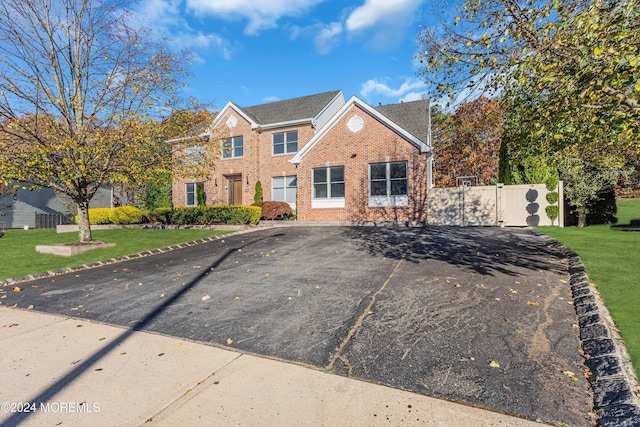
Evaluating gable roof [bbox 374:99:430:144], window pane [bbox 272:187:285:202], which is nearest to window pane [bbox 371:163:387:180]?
gable roof [bbox 374:99:430:144]

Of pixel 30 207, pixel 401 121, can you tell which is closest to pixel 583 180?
pixel 401 121

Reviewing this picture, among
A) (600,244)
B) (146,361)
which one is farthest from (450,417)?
(600,244)

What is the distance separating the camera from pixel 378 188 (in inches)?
677

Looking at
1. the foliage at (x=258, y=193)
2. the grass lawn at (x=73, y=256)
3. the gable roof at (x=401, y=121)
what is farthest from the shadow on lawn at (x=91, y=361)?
the foliage at (x=258, y=193)

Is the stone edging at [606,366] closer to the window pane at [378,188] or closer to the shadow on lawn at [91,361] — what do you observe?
the shadow on lawn at [91,361]

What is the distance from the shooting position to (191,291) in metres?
6.02

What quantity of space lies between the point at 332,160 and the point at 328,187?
1583mm

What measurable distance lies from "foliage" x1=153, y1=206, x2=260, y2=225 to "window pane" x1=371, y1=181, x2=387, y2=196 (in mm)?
6383

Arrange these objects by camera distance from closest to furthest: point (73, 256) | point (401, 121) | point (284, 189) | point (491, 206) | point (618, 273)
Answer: point (618, 273) → point (73, 256) → point (491, 206) → point (401, 121) → point (284, 189)

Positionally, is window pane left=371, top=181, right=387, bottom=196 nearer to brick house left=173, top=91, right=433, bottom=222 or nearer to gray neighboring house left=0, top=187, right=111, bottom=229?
brick house left=173, top=91, right=433, bottom=222

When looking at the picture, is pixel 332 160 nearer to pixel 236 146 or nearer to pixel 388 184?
pixel 388 184

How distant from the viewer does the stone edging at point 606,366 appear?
2.33 m

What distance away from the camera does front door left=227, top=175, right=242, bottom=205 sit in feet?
77.6

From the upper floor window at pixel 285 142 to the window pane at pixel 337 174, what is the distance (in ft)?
15.7
